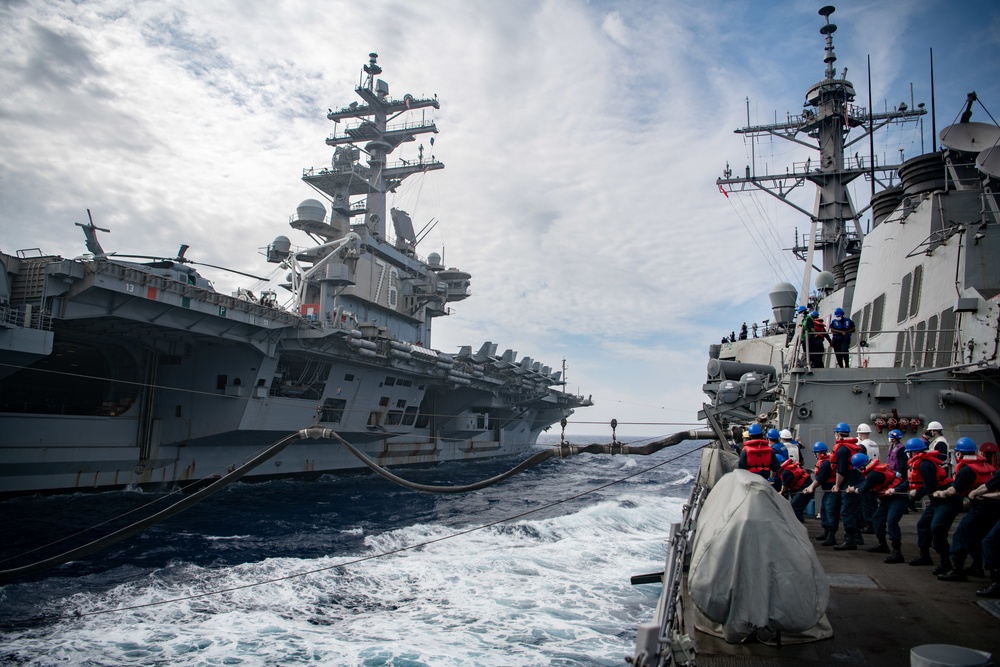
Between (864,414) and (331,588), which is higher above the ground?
(864,414)

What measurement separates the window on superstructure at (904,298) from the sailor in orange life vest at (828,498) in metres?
Answer: 4.97

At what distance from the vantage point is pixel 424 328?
3002 centimetres

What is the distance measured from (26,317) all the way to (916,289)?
15422 mm

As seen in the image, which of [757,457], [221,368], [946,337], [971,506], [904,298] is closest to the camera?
[971,506]

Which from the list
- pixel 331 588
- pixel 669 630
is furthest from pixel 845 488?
pixel 331 588

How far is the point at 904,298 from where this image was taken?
33.4 ft

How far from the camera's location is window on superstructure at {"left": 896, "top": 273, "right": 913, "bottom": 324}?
10.1 m

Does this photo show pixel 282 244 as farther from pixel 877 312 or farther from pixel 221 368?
pixel 877 312

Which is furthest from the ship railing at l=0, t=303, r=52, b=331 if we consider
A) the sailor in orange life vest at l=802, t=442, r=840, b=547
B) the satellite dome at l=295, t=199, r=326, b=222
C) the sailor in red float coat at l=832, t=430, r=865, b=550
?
the sailor in red float coat at l=832, t=430, r=865, b=550

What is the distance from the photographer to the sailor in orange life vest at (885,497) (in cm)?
535

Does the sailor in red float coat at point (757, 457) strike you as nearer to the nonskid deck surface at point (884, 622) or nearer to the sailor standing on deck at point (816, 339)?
the nonskid deck surface at point (884, 622)

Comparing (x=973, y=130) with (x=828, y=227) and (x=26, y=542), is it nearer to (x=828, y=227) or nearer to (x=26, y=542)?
(x=828, y=227)

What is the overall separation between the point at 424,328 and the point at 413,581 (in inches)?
873

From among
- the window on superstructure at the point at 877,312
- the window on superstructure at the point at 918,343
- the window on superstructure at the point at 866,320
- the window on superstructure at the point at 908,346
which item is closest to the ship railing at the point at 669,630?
the window on superstructure at the point at 918,343
